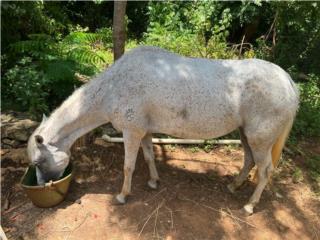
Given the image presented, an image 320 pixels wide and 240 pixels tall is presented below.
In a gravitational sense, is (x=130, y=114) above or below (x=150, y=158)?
above

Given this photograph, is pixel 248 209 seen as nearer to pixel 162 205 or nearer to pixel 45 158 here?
pixel 162 205

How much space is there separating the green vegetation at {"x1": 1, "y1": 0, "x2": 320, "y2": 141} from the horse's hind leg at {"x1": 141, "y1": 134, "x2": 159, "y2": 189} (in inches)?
52.3

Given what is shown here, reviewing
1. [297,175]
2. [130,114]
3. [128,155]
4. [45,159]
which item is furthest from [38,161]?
[297,175]

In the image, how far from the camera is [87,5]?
1127 centimetres

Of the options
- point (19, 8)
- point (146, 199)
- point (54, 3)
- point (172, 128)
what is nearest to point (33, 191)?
point (146, 199)

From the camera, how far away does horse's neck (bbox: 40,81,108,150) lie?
419 cm

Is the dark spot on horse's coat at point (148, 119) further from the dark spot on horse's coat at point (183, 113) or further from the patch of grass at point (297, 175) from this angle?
the patch of grass at point (297, 175)

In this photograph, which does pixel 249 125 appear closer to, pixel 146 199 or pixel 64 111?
pixel 146 199

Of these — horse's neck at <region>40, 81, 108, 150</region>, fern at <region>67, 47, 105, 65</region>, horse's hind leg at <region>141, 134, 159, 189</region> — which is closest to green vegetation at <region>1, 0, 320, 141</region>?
fern at <region>67, 47, 105, 65</region>

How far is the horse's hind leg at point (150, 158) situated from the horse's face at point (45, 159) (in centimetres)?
102

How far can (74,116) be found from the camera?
4207 mm

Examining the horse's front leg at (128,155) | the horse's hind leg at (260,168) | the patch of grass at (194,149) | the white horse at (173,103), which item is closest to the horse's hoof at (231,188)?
the horse's hind leg at (260,168)

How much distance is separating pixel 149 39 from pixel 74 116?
572cm

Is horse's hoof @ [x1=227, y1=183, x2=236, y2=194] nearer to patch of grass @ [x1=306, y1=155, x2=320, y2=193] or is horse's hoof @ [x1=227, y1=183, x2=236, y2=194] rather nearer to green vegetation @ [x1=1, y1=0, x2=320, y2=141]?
green vegetation @ [x1=1, y1=0, x2=320, y2=141]
